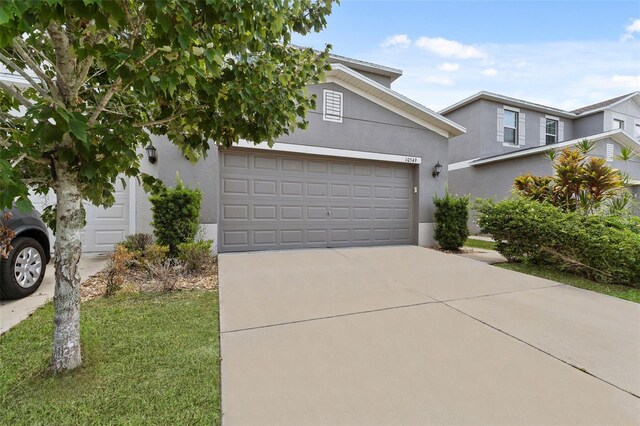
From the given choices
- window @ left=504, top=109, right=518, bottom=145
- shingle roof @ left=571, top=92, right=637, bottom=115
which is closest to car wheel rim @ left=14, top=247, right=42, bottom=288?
window @ left=504, top=109, right=518, bottom=145

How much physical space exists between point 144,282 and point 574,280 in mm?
7424

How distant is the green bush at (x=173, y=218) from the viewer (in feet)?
18.1

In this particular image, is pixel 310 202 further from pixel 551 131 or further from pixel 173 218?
pixel 551 131

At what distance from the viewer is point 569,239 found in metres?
5.30

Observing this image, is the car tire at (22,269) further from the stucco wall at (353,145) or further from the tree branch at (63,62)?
the tree branch at (63,62)

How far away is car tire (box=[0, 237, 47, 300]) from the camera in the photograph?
365 cm

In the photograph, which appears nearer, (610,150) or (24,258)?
(24,258)

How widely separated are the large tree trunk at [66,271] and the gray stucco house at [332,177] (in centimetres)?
430

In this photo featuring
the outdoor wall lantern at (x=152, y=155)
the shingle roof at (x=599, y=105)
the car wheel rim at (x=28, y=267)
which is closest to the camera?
the car wheel rim at (x=28, y=267)

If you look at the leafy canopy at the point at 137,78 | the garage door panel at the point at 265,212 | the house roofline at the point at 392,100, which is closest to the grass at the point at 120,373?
the leafy canopy at the point at 137,78

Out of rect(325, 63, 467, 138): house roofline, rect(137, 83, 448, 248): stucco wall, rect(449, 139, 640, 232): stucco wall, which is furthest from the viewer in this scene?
rect(449, 139, 640, 232): stucco wall

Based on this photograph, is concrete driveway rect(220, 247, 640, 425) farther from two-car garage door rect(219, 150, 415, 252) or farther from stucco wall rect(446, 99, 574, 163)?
stucco wall rect(446, 99, 574, 163)

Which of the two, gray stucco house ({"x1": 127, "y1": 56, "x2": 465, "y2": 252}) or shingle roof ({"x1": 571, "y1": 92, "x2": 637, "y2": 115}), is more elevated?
shingle roof ({"x1": 571, "y1": 92, "x2": 637, "y2": 115})

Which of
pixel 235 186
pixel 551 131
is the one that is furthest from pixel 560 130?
pixel 235 186
